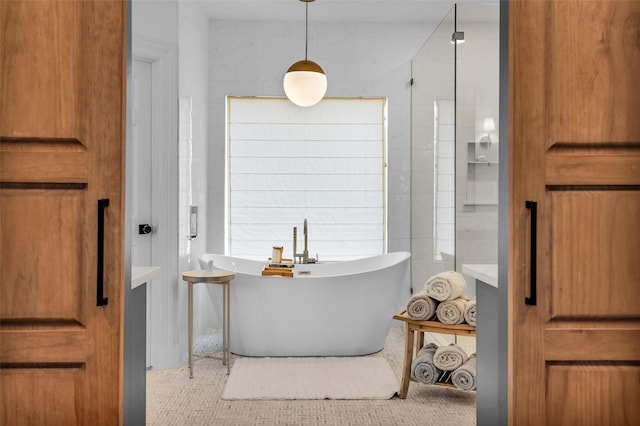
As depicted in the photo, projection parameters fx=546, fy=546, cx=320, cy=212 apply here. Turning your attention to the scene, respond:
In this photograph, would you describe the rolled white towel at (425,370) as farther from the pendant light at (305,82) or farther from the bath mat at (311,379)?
the pendant light at (305,82)

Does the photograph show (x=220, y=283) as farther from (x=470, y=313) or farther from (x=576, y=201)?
(x=576, y=201)

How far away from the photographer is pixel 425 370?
3.10m

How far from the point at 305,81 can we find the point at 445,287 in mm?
1998

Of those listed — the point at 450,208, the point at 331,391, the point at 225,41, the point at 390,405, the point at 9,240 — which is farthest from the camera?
the point at 225,41

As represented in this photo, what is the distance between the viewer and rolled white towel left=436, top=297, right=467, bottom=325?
2965 mm

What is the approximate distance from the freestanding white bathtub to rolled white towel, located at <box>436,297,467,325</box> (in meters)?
1.00

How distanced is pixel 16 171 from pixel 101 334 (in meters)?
0.49

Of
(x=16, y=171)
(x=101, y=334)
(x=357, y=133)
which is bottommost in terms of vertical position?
(x=101, y=334)

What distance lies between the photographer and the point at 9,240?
4.72 feet

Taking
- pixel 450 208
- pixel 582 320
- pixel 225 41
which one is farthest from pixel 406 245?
pixel 582 320

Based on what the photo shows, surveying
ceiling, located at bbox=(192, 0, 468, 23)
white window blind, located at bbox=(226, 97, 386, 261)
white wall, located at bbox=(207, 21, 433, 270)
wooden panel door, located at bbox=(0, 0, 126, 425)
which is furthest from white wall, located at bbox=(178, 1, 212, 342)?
wooden panel door, located at bbox=(0, 0, 126, 425)

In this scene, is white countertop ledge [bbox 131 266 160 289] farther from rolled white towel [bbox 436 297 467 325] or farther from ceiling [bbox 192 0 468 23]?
ceiling [bbox 192 0 468 23]

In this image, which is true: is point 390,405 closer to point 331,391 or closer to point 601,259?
point 331,391

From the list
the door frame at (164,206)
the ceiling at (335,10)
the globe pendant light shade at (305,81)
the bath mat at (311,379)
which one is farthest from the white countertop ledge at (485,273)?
the ceiling at (335,10)
